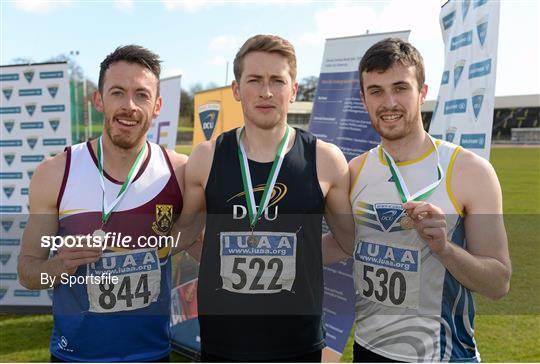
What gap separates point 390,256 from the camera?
2.56m

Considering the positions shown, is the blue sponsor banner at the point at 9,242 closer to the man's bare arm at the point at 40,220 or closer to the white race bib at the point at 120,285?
the man's bare arm at the point at 40,220

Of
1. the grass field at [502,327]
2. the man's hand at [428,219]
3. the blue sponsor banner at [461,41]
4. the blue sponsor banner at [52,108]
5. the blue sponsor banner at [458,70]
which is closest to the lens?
the man's hand at [428,219]

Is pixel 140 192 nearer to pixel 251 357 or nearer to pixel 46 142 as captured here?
pixel 251 357

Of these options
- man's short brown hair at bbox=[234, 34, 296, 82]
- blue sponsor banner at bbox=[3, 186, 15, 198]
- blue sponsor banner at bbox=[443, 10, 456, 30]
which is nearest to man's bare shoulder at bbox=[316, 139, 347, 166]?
man's short brown hair at bbox=[234, 34, 296, 82]

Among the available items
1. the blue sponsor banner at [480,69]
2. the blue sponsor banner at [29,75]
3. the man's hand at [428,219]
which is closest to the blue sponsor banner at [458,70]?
the blue sponsor banner at [480,69]

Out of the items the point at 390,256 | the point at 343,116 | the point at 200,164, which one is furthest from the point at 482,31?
the point at 200,164

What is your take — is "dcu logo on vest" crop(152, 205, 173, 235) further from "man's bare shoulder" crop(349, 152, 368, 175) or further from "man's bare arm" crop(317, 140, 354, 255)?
"man's bare shoulder" crop(349, 152, 368, 175)

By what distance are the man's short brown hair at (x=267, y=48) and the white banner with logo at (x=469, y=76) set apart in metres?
1.85

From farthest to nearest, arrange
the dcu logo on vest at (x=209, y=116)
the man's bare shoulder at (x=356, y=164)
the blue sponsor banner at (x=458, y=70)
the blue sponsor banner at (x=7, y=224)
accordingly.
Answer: the blue sponsor banner at (x=7, y=224) < the dcu logo on vest at (x=209, y=116) < the blue sponsor banner at (x=458, y=70) < the man's bare shoulder at (x=356, y=164)

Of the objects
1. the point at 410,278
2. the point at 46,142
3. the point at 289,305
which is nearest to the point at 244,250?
the point at 289,305

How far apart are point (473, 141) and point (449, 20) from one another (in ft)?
4.62

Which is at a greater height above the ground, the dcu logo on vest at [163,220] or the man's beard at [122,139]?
the man's beard at [122,139]

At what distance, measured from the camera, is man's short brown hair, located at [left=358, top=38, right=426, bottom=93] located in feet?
8.63

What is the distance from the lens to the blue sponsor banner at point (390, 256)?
2.53 m
